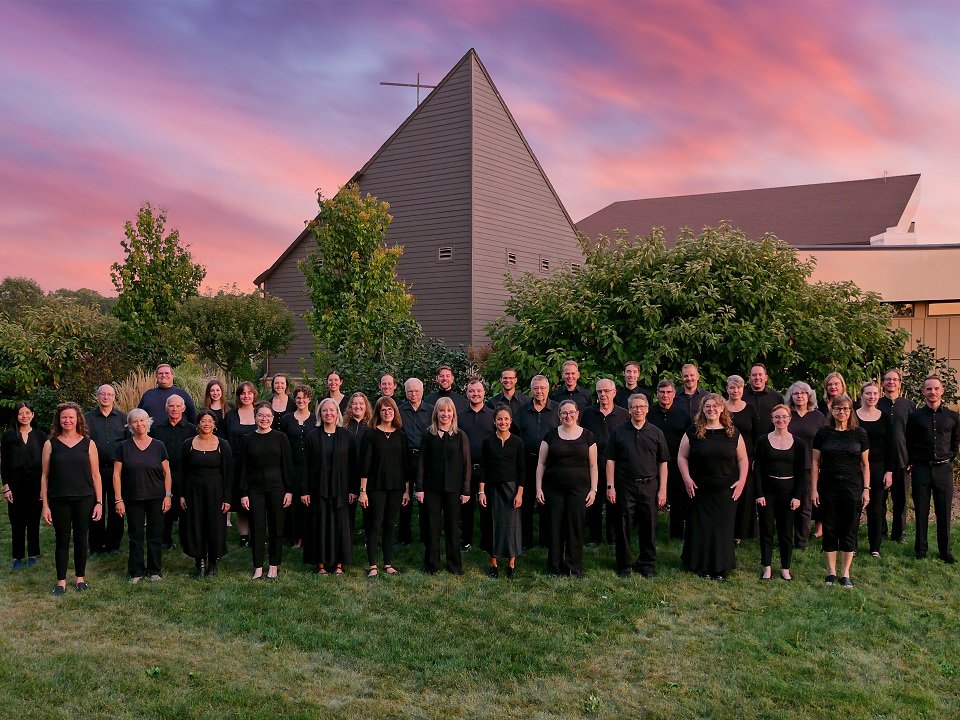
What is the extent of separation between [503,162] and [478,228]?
238 centimetres

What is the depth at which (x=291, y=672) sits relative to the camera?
5598 millimetres

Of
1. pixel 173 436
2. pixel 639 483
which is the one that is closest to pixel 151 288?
pixel 173 436

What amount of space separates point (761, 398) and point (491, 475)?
11.1 ft

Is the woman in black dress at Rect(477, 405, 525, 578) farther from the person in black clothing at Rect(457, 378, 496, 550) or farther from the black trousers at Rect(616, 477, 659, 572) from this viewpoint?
the black trousers at Rect(616, 477, 659, 572)

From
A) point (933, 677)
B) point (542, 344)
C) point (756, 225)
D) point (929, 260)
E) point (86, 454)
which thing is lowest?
point (933, 677)

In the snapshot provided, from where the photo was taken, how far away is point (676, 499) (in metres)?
9.25

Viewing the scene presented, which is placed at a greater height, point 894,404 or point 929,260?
point 929,260

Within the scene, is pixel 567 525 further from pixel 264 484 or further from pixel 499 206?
pixel 499 206

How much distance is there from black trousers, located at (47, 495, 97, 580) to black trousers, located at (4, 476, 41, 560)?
93 centimetres

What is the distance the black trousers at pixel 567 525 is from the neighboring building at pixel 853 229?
12.1 m

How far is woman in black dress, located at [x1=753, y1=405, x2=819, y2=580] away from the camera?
7.72m

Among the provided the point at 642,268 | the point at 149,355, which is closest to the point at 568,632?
the point at 642,268

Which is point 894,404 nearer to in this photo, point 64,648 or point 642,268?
point 642,268

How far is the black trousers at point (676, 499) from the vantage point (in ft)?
30.0
